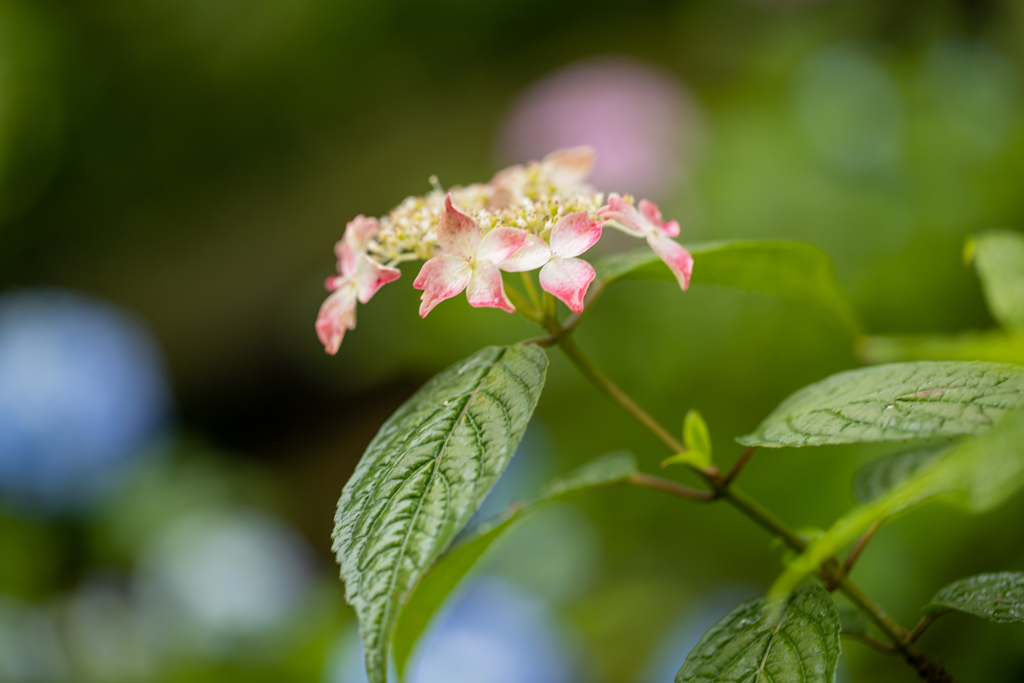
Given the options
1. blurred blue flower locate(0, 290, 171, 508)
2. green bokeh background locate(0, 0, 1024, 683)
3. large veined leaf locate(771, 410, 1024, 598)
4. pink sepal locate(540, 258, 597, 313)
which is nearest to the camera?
large veined leaf locate(771, 410, 1024, 598)

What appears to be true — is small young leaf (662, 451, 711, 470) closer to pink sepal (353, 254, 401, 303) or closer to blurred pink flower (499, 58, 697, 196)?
pink sepal (353, 254, 401, 303)

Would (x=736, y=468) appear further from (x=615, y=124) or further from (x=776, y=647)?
(x=615, y=124)

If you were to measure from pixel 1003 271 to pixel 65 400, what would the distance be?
1213mm

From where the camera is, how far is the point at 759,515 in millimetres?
297

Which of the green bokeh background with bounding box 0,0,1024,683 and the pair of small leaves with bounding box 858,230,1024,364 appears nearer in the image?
the pair of small leaves with bounding box 858,230,1024,364

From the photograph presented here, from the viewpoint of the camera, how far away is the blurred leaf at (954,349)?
0.31m

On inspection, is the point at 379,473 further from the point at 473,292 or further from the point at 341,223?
the point at 341,223

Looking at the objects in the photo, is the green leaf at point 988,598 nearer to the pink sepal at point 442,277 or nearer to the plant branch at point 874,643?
the plant branch at point 874,643

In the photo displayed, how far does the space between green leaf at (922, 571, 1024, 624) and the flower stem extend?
0.06ft

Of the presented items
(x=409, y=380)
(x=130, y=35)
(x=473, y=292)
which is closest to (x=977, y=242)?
(x=473, y=292)

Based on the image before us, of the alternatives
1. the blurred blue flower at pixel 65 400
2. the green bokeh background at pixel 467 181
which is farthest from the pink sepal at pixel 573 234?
the blurred blue flower at pixel 65 400

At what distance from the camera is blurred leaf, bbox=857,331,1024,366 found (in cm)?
31

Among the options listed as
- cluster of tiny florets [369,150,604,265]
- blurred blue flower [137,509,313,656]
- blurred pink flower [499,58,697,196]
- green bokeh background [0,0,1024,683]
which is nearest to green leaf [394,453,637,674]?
cluster of tiny florets [369,150,604,265]

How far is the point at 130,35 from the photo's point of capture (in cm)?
188
